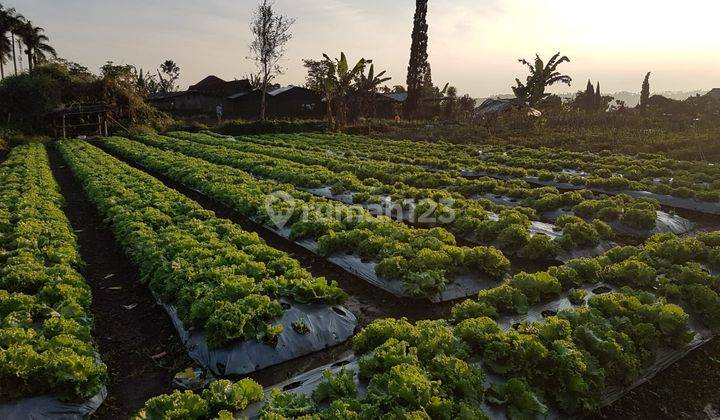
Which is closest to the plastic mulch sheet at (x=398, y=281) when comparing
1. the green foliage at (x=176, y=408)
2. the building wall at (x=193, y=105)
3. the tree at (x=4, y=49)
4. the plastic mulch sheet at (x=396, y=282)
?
the plastic mulch sheet at (x=396, y=282)

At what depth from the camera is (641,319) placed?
6105mm

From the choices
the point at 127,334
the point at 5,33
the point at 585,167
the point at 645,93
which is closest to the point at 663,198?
the point at 585,167

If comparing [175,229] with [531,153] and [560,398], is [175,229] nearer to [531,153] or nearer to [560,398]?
[560,398]

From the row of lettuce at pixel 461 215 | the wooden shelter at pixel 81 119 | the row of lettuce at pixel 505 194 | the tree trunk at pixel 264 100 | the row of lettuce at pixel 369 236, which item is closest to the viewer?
the row of lettuce at pixel 369 236

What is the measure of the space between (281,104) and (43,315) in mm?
51404

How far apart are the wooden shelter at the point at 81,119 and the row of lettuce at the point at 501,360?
136ft

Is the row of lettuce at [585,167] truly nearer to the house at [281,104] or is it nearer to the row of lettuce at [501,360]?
the row of lettuce at [501,360]

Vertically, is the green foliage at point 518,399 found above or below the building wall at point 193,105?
below

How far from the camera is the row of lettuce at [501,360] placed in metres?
4.45

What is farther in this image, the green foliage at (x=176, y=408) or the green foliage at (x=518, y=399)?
the green foliage at (x=518, y=399)

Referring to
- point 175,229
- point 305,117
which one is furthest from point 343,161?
point 305,117

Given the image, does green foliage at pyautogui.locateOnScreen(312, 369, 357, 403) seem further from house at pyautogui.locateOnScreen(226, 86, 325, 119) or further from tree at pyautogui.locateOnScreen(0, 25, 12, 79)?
tree at pyautogui.locateOnScreen(0, 25, 12, 79)

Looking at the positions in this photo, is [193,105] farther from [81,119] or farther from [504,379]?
[504,379]

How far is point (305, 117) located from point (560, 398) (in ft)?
175
